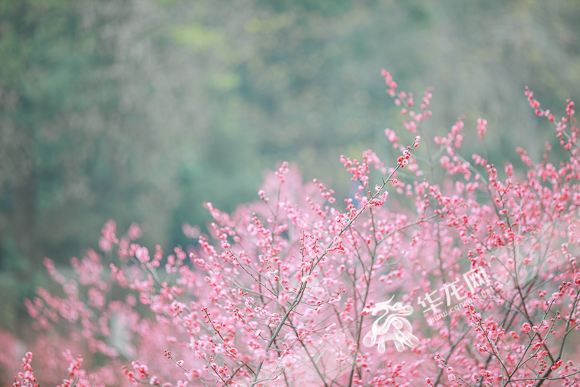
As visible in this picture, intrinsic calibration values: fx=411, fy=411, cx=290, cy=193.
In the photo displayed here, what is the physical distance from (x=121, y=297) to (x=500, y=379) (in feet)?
22.0

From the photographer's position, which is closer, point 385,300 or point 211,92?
point 385,300

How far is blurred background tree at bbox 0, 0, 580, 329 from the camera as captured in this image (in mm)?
7711

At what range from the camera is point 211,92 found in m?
12.0

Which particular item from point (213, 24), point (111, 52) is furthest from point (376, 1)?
point (111, 52)

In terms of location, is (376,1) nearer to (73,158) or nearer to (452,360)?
(73,158)

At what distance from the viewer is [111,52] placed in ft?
26.1

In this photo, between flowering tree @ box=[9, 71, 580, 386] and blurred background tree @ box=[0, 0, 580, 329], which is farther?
blurred background tree @ box=[0, 0, 580, 329]

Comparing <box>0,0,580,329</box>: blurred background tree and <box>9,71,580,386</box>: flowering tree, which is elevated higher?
<box>0,0,580,329</box>: blurred background tree

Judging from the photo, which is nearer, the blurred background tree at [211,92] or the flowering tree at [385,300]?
the flowering tree at [385,300]

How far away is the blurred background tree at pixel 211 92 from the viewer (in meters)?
7.71


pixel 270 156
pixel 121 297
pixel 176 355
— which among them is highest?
pixel 270 156

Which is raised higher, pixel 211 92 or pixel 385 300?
pixel 211 92

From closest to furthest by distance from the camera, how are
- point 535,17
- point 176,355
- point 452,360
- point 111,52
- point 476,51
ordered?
point 452,360
point 176,355
point 111,52
point 535,17
point 476,51

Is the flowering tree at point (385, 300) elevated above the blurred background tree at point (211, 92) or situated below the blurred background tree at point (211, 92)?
below
